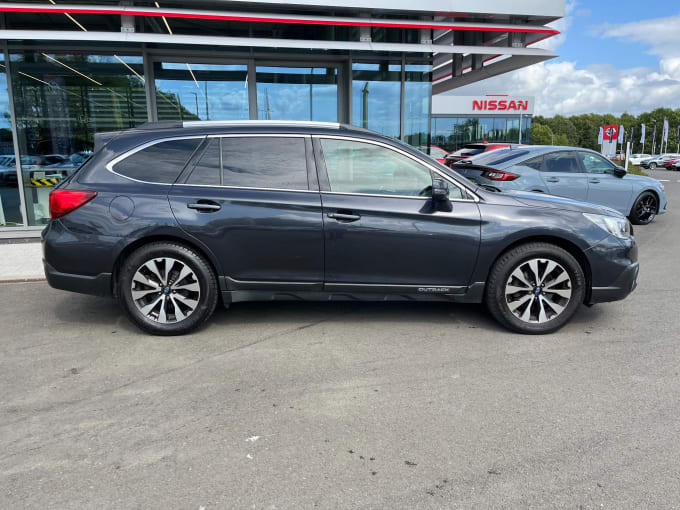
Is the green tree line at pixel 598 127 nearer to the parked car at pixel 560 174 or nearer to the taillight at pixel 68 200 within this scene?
the parked car at pixel 560 174

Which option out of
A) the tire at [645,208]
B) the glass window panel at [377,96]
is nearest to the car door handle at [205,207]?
the glass window panel at [377,96]

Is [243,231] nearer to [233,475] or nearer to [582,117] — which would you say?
[233,475]

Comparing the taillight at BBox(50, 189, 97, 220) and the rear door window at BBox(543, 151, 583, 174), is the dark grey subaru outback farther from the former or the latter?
the rear door window at BBox(543, 151, 583, 174)

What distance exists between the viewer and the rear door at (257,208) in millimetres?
4258

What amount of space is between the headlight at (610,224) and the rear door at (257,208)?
2.42m

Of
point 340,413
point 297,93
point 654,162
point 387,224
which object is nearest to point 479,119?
point 654,162

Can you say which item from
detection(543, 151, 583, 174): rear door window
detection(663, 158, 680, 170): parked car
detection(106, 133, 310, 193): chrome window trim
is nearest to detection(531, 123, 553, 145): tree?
detection(663, 158, 680, 170): parked car

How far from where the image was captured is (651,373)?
3727 mm

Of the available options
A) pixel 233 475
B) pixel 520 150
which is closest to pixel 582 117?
pixel 520 150

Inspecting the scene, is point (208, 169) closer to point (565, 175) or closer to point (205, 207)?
point (205, 207)

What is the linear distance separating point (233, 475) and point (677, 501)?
2.12 meters

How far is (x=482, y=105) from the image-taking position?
4853cm

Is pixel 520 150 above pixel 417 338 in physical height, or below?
above

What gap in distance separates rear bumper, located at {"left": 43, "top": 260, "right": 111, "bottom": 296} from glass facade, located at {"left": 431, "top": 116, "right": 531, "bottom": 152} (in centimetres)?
4431
